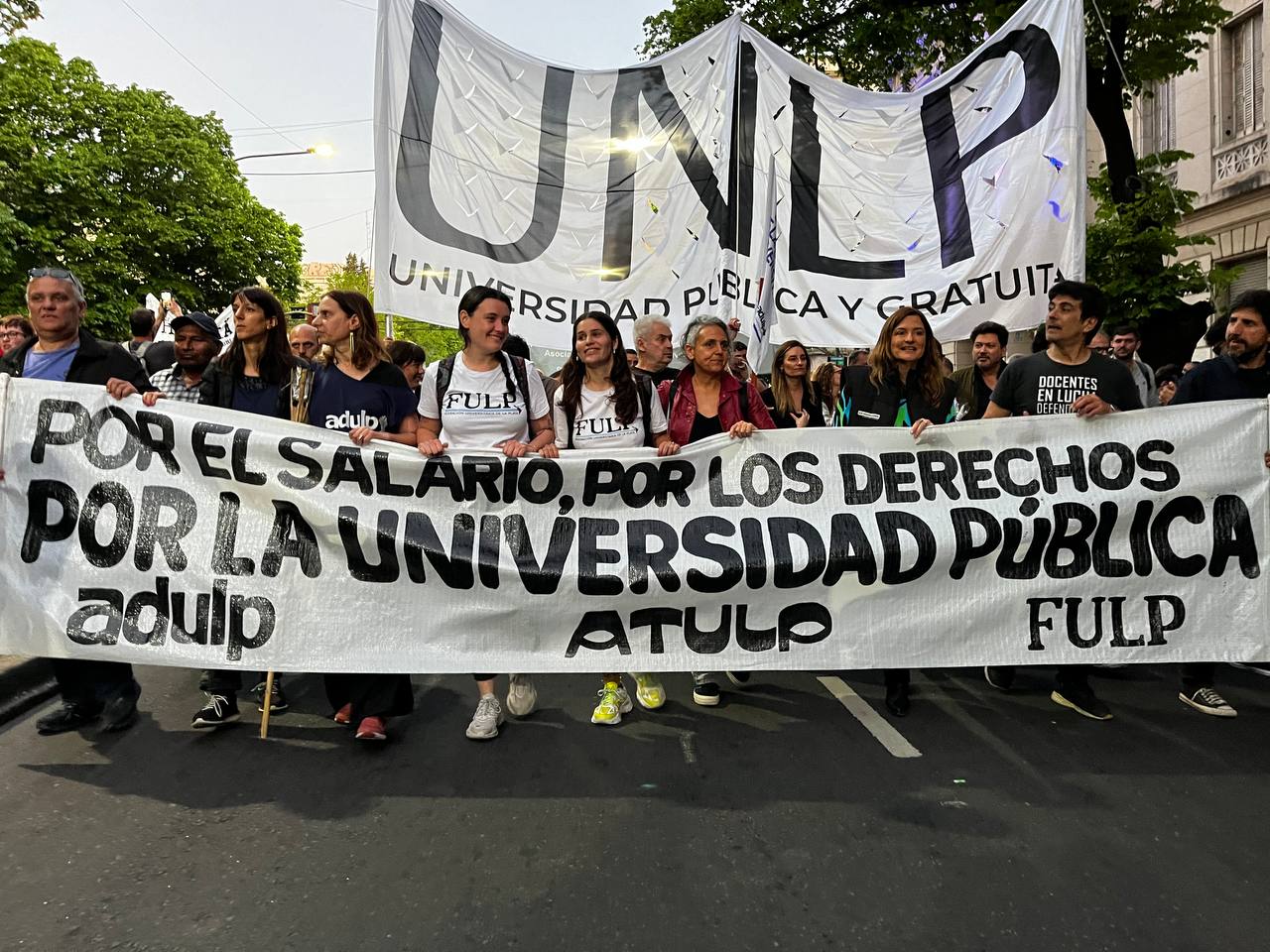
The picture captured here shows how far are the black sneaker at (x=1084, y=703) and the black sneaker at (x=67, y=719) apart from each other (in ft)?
15.5

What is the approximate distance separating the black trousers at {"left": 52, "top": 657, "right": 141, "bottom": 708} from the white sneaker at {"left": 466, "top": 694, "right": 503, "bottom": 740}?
1.66 m

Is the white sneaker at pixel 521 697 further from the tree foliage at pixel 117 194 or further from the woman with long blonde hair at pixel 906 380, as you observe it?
the tree foliage at pixel 117 194

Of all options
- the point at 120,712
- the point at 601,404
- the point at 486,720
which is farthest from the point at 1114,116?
the point at 120,712

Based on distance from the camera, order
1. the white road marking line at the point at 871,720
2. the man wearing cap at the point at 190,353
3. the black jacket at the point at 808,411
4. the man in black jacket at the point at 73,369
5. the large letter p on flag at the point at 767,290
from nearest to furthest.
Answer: the white road marking line at the point at 871,720 → the man in black jacket at the point at 73,369 → the man wearing cap at the point at 190,353 → the large letter p on flag at the point at 767,290 → the black jacket at the point at 808,411

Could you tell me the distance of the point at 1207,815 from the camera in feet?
10.2

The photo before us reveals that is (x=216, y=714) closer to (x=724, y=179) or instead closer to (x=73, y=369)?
(x=73, y=369)

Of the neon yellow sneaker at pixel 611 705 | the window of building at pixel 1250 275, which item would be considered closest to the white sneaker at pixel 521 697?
the neon yellow sneaker at pixel 611 705

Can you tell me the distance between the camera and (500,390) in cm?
399

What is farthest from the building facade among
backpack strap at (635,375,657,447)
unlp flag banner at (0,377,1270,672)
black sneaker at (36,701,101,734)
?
black sneaker at (36,701,101,734)

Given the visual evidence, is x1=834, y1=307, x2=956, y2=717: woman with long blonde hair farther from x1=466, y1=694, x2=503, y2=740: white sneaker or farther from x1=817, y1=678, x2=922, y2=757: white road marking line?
x1=466, y1=694, x2=503, y2=740: white sneaker

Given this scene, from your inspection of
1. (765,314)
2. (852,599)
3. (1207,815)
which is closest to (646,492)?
(852,599)

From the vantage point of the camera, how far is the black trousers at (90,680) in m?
3.91

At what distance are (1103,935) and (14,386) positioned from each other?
4581mm

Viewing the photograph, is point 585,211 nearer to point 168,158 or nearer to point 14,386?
point 14,386
